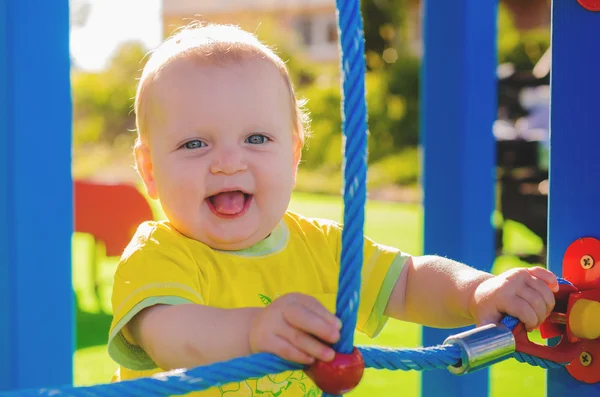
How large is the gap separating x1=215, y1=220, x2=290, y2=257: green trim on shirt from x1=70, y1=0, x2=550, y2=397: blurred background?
429 mm

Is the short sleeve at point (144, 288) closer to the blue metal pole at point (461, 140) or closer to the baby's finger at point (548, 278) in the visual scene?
the baby's finger at point (548, 278)

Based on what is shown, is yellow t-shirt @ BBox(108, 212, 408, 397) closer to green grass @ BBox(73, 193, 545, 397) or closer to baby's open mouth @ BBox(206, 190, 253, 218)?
baby's open mouth @ BBox(206, 190, 253, 218)

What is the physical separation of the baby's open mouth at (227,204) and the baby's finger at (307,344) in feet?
1.13

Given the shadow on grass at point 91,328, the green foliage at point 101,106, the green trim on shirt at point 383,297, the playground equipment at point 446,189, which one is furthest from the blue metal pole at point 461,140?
the green foliage at point 101,106

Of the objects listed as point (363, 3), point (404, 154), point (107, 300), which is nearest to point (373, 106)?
point (404, 154)

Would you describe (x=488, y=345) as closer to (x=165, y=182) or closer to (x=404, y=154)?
(x=165, y=182)

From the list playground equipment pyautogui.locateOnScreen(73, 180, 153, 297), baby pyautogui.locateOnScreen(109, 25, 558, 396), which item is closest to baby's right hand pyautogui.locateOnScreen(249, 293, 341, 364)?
baby pyautogui.locateOnScreen(109, 25, 558, 396)

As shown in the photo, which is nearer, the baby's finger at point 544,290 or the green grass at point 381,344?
the baby's finger at point 544,290

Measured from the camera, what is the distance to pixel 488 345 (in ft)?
2.98

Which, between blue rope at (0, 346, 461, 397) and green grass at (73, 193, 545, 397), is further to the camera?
green grass at (73, 193, 545, 397)

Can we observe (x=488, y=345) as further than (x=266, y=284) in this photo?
No

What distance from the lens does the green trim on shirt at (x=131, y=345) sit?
0.94m

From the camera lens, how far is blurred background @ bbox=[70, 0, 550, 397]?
3.22 m

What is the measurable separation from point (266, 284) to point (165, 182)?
214 millimetres
